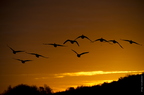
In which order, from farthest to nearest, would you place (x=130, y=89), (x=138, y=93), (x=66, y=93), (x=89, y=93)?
1. (x=66, y=93)
2. (x=89, y=93)
3. (x=130, y=89)
4. (x=138, y=93)

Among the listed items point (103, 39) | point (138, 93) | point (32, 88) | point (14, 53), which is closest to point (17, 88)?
point (32, 88)

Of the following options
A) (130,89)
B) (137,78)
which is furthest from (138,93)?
(137,78)

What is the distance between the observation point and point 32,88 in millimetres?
99188

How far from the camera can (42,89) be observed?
100625 mm

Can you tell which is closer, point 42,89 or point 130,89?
point 130,89

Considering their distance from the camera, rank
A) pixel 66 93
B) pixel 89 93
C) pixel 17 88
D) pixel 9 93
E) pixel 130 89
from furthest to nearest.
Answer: pixel 17 88 → pixel 9 93 → pixel 66 93 → pixel 89 93 → pixel 130 89

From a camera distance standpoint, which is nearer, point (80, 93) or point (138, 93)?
point (138, 93)

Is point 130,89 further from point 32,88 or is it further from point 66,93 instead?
point 32,88

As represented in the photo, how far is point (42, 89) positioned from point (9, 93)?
36.1 ft

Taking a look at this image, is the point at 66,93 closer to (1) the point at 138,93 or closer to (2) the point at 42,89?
(1) the point at 138,93

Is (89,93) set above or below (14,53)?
below

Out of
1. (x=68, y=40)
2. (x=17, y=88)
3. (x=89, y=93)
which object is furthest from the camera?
(x=17, y=88)

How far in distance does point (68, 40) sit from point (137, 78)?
2177 cm

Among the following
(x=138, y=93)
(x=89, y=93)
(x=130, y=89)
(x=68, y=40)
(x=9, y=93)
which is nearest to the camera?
(x=138, y=93)
